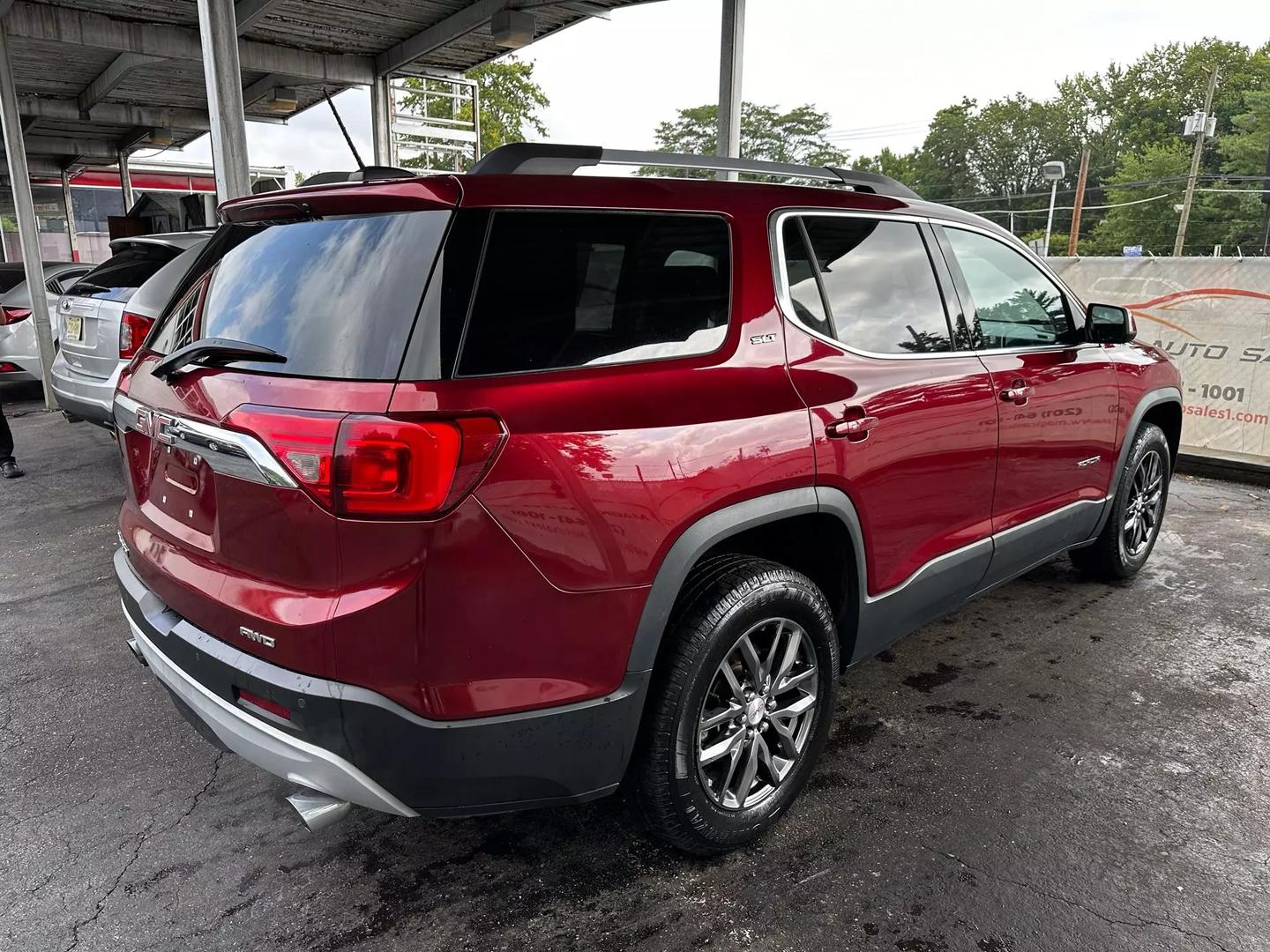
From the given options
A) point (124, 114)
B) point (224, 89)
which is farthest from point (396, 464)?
point (124, 114)

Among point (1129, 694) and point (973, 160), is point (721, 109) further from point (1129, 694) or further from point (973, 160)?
point (973, 160)

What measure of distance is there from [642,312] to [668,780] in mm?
1194

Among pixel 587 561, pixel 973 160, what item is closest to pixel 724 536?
pixel 587 561

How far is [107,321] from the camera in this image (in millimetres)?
6051

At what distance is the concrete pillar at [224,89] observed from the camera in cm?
659

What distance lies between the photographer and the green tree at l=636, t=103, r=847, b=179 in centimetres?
7379

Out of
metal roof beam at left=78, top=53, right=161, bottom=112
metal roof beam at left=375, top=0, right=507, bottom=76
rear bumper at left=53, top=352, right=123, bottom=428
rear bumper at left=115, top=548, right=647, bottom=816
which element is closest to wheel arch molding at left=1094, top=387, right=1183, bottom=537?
rear bumper at left=115, top=548, right=647, bottom=816

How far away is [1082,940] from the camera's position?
7.11 feet

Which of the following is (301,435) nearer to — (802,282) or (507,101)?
(802,282)

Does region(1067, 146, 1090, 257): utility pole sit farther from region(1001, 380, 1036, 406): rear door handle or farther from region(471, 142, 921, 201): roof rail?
region(471, 142, 921, 201): roof rail

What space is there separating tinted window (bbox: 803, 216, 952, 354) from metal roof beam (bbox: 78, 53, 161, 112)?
1222cm

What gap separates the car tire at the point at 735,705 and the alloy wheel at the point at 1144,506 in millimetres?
2704

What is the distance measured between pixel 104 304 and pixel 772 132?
270ft

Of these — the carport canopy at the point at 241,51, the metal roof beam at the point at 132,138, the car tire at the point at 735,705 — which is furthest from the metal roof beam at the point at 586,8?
the metal roof beam at the point at 132,138
